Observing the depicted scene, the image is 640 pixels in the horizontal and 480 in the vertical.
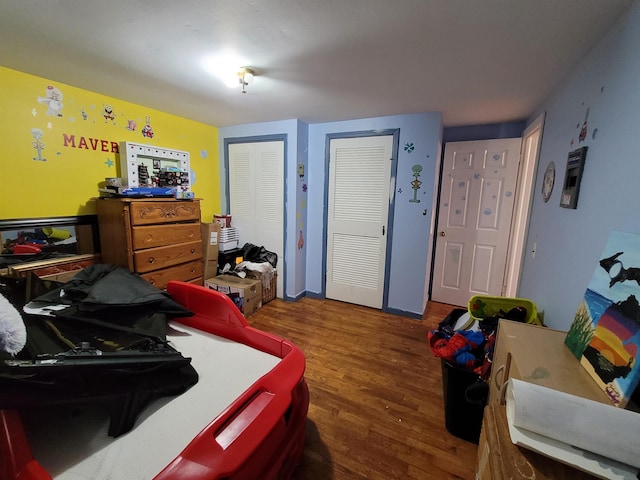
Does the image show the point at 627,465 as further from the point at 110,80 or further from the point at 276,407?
the point at 110,80

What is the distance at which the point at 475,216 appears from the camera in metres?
3.01

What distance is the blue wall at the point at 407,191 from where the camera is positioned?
2.64 meters

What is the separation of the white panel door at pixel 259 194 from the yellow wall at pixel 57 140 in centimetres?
92

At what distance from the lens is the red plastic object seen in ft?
2.19

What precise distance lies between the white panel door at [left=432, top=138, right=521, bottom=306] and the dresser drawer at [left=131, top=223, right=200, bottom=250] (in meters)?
2.78

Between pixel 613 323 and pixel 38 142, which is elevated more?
pixel 38 142

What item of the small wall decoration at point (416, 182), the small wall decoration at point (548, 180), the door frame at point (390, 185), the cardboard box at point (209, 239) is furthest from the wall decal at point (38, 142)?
the small wall decoration at point (548, 180)

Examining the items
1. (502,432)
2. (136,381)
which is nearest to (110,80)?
(136,381)

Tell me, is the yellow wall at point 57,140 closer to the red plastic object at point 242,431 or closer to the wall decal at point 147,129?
the wall decal at point 147,129

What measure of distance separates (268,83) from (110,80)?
119cm

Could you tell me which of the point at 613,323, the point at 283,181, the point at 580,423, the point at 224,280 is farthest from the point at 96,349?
the point at 283,181

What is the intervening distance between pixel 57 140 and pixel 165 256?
1.19 meters

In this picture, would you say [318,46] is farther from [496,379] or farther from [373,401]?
[373,401]

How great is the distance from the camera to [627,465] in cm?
62
